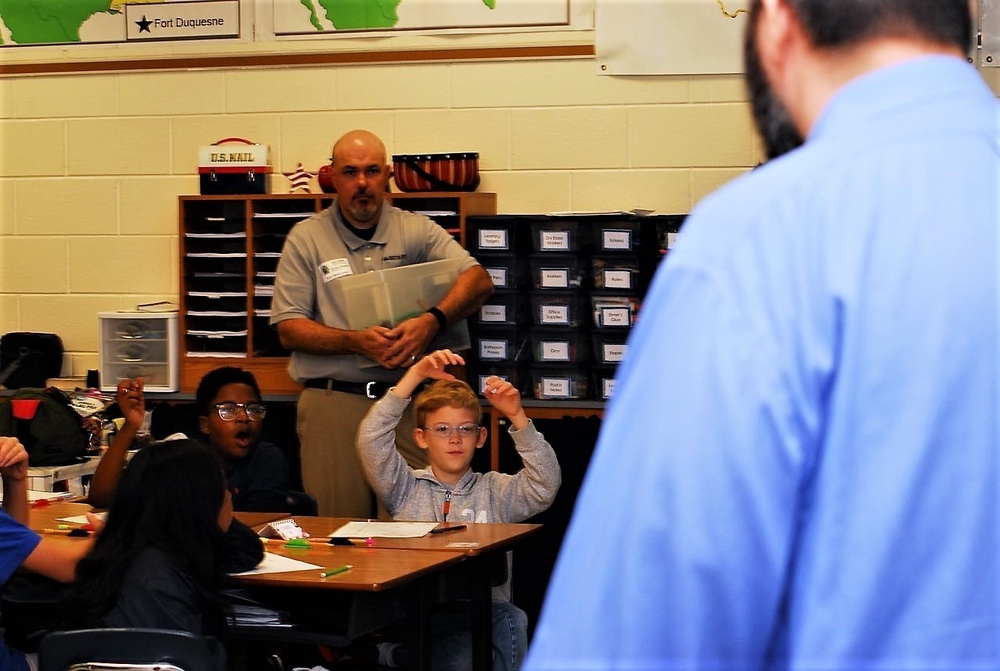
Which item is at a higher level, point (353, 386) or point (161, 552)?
point (353, 386)

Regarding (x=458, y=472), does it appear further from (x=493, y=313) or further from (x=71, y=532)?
(x=493, y=313)

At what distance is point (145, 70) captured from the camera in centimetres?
545

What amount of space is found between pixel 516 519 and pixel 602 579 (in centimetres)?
293

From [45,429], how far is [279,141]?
180cm

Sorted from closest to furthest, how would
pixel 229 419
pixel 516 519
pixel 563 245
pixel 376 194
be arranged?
pixel 516 519, pixel 229 419, pixel 376 194, pixel 563 245

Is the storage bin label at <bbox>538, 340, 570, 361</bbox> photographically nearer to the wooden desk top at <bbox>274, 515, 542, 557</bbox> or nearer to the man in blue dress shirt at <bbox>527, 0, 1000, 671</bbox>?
the wooden desk top at <bbox>274, 515, 542, 557</bbox>

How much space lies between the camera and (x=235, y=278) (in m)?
5.09

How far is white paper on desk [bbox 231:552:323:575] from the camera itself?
2811 millimetres

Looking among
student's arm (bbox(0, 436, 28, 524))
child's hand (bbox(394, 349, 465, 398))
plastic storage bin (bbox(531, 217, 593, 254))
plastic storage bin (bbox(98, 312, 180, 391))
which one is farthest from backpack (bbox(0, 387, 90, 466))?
plastic storage bin (bbox(531, 217, 593, 254))

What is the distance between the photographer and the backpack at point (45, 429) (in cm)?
402

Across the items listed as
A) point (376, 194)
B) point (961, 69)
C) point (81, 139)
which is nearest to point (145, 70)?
point (81, 139)

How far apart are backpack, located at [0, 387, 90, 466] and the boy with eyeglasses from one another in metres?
1.15

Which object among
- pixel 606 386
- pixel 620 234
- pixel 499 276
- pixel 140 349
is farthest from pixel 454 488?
pixel 140 349

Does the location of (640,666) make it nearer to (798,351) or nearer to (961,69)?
(798,351)
